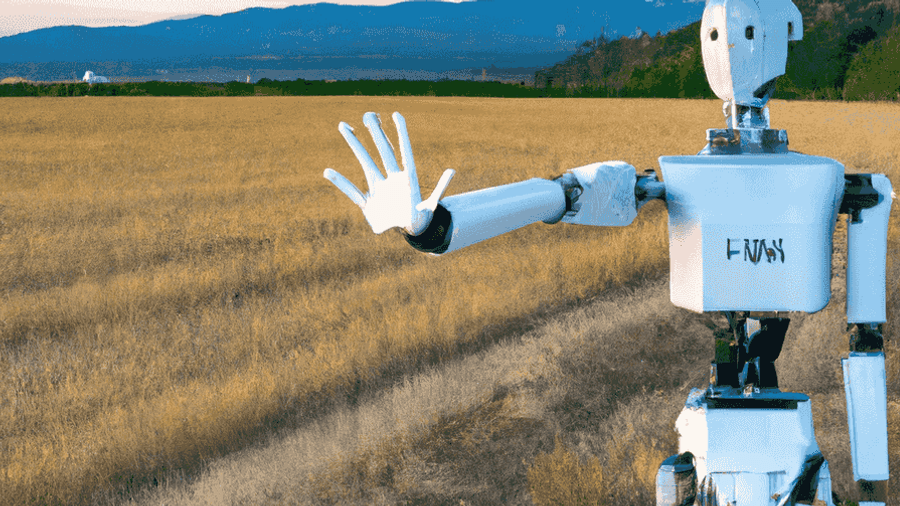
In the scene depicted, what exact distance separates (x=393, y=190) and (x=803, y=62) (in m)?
47.1

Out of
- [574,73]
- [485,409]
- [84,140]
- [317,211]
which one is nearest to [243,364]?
[485,409]

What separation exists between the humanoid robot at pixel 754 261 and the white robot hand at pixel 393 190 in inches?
17.5

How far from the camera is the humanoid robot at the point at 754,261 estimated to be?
7.06 ft

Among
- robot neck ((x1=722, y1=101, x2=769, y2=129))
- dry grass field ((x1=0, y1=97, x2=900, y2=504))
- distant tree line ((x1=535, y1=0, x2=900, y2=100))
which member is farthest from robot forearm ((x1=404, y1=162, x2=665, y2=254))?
distant tree line ((x1=535, y1=0, x2=900, y2=100))

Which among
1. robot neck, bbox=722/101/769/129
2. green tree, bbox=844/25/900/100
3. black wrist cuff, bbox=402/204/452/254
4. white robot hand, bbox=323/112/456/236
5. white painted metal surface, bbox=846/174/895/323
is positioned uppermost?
green tree, bbox=844/25/900/100

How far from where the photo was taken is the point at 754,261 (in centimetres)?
221

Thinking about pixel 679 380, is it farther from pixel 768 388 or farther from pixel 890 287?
pixel 890 287

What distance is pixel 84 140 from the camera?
19.3 meters

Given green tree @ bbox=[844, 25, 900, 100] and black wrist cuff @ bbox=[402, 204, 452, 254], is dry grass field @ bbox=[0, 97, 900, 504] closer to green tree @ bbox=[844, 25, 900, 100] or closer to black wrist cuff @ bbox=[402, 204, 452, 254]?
black wrist cuff @ bbox=[402, 204, 452, 254]

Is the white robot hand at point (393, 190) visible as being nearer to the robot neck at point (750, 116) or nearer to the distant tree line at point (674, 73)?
the robot neck at point (750, 116)

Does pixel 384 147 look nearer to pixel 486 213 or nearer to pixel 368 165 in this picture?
pixel 368 165

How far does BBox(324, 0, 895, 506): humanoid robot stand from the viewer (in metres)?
2.15

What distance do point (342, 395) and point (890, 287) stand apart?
15.0ft

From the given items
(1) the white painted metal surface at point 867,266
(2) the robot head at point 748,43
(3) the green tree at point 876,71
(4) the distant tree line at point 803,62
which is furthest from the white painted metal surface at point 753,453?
(3) the green tree at point 876,71
